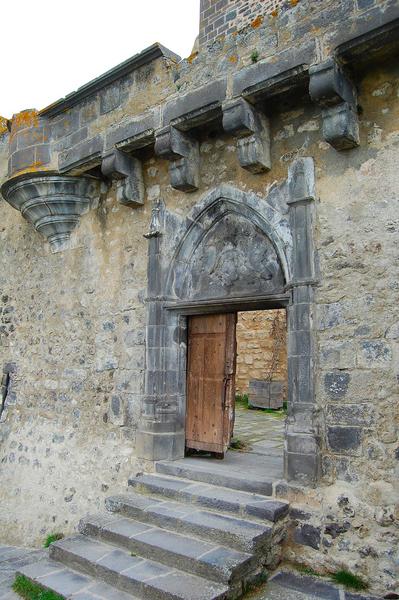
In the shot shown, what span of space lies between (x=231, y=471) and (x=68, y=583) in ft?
5.39

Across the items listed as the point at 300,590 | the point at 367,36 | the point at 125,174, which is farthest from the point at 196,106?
the point at 300,590

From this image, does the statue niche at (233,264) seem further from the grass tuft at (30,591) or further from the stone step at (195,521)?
the grass tuft at (30,591)

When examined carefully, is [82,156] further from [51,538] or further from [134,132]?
[51,538]

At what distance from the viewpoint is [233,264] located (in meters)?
4.81

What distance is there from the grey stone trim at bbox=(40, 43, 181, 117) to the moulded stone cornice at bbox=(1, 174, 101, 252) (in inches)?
33.0

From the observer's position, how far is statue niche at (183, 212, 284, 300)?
455 cm

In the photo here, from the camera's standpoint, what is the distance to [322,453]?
3.88m

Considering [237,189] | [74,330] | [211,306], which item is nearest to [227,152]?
[237,189]

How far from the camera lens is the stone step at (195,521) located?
3.63 metres

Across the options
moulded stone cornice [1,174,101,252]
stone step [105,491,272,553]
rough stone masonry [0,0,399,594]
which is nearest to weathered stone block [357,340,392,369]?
rough stone masonry [0,0,399,594]

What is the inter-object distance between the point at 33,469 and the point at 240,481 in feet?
10.5

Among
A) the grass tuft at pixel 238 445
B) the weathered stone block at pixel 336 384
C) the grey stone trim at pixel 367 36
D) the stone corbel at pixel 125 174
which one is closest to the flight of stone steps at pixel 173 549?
the weathered stone block at pixel 336 384

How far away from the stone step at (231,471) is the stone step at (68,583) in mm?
1268

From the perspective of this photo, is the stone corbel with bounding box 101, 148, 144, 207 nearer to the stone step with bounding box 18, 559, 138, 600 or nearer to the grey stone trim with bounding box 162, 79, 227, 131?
the grey stone trim with bounding box 162, 79, 227, 131
